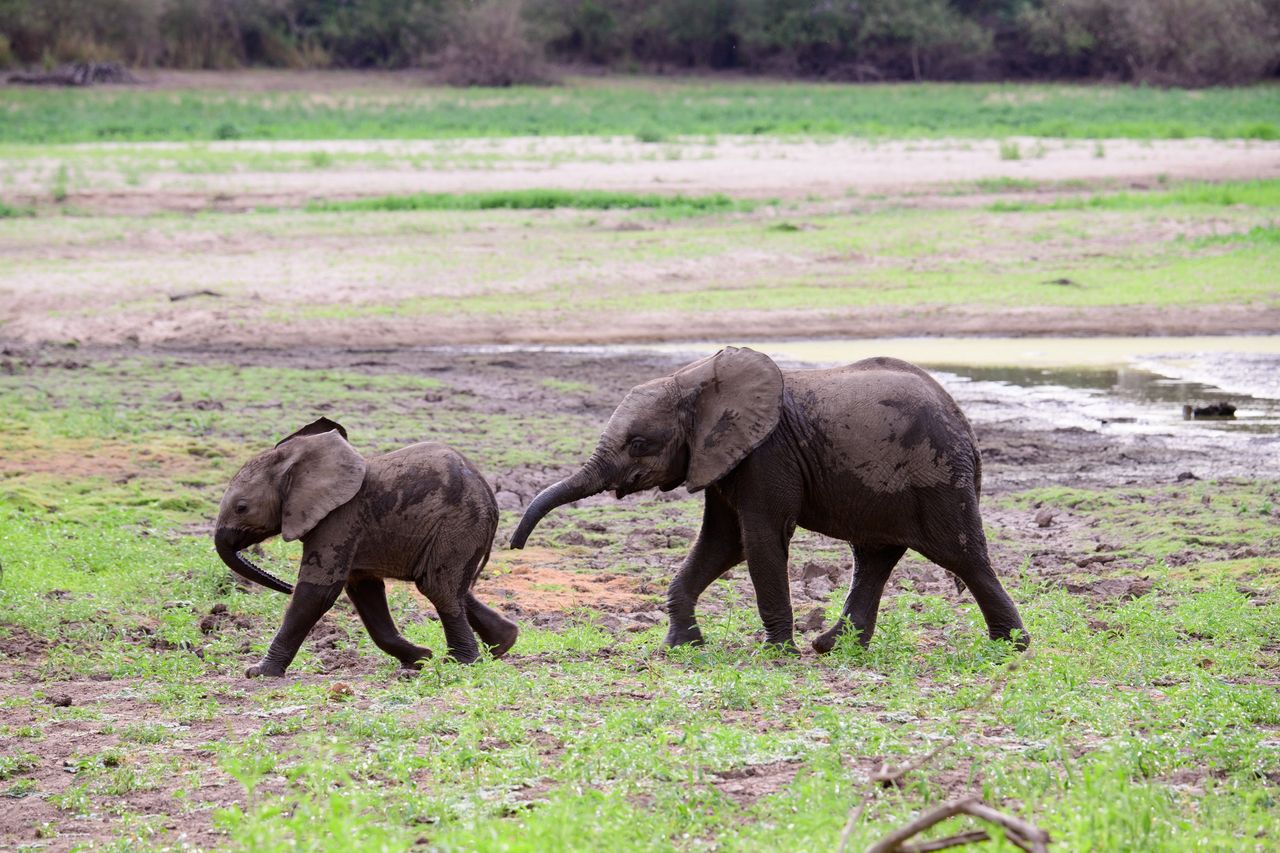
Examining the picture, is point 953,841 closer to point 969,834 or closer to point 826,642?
point 969,834

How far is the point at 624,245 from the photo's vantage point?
25.3m

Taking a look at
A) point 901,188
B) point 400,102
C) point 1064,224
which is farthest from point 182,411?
point 400,102

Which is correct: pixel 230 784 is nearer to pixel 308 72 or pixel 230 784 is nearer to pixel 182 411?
pixel 182 411

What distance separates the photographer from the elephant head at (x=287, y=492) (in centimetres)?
828

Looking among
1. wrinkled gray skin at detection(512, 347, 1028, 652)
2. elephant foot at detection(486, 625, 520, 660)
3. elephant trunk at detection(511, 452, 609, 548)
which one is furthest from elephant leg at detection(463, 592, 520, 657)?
wrinkled gray skin at detection(512, 347, 1028, 652)

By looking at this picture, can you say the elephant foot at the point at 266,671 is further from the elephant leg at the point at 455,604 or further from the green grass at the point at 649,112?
the green grass at the point at 649,112

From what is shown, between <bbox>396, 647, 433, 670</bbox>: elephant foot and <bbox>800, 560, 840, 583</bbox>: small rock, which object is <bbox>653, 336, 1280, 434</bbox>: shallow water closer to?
<bbox>800, 560, 840, 583</bbox>: small rock

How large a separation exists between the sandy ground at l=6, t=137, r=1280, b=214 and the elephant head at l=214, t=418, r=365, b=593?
838 inches

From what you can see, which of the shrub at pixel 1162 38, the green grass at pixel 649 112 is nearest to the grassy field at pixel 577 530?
the green grass at pixel 649 112

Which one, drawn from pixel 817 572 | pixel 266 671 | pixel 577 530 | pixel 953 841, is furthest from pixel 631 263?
pixel 953 841

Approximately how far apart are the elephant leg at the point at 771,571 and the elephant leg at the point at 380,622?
1.69 meters

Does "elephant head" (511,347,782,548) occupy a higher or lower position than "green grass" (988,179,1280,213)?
higher

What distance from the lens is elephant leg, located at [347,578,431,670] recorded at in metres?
8.58

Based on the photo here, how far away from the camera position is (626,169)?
33.8 metres
